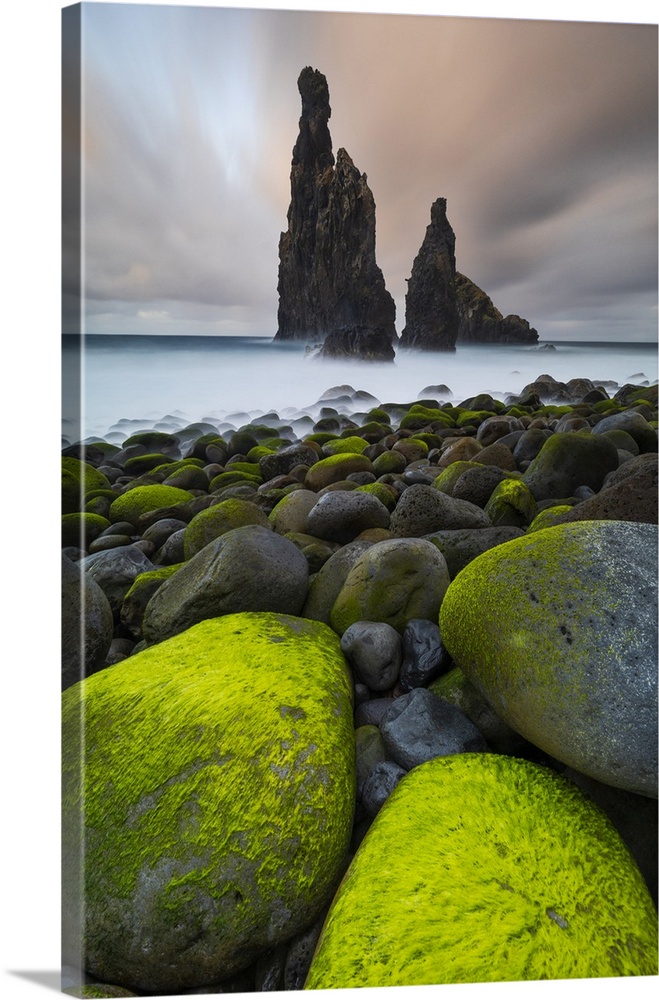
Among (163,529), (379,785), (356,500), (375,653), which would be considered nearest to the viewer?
(379,785)

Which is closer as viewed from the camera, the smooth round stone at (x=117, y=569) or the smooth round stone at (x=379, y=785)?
the smooth round stone at (x=379, y=785)

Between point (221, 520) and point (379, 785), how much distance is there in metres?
0.95

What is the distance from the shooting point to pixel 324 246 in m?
1.92

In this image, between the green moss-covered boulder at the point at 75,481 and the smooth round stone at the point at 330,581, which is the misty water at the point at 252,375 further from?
the smooth round stone at the point at 330,581

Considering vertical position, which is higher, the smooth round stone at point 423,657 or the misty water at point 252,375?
the misty water at point 252,375

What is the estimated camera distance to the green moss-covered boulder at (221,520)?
2.02m

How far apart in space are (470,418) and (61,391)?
125cm

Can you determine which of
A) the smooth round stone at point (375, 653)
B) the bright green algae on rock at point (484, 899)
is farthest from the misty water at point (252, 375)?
the bright green algae on rock at point (484, 899)

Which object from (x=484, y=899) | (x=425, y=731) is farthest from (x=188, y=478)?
(x=484, y=899)

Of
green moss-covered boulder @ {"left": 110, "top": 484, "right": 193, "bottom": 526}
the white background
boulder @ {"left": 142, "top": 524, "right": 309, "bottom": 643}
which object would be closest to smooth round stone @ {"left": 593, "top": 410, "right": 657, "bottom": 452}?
boulder @ {"left": 142, "top": 524, "right": 309, "bottom": 643}

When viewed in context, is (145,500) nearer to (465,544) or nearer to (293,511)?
(293,511)

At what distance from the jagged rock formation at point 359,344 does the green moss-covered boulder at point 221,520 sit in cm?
56
